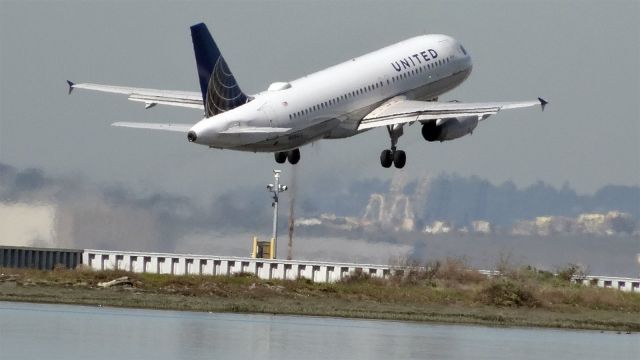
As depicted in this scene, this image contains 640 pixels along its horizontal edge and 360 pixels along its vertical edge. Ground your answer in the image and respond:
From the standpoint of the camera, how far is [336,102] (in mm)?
89562

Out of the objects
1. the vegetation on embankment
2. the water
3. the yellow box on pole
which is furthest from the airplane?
the yellow box on pole

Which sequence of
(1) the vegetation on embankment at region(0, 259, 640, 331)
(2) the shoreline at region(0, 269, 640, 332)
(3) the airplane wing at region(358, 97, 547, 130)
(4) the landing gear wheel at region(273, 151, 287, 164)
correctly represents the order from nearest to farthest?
(2) the shoreline at region(0, 269, 640, 332), (1) the vegetation on embankment at region(0, 259, 640, 331), (3) the airplane wing at region(358, 97, 547, 130), (4) the landing gear wheel at region(273, 151, 287, 164)

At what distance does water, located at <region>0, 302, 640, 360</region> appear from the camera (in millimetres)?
57625

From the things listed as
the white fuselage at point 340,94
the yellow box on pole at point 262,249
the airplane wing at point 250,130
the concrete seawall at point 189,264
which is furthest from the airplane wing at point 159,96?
the yellow box on pole at point 262,249

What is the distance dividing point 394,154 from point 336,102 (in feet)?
17.8

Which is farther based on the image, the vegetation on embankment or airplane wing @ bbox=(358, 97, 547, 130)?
airplane wing @ bbox=(358, 97, 547, 130)

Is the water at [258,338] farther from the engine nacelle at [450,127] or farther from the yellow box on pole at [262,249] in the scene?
the yellow box on pole at [262,249]

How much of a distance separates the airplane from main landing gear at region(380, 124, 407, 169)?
5cm

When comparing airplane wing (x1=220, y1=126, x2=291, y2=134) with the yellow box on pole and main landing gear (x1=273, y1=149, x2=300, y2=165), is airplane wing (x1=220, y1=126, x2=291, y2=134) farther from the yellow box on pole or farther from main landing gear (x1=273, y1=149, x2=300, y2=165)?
the yellow box on pole

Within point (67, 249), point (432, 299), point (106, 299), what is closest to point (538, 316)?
point (432, 299)

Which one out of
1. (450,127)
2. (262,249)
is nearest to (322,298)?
(450,127)

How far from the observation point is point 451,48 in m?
99.9

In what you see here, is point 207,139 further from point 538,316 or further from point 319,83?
point 538,316

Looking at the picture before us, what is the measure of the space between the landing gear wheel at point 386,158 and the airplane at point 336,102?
49 mm
